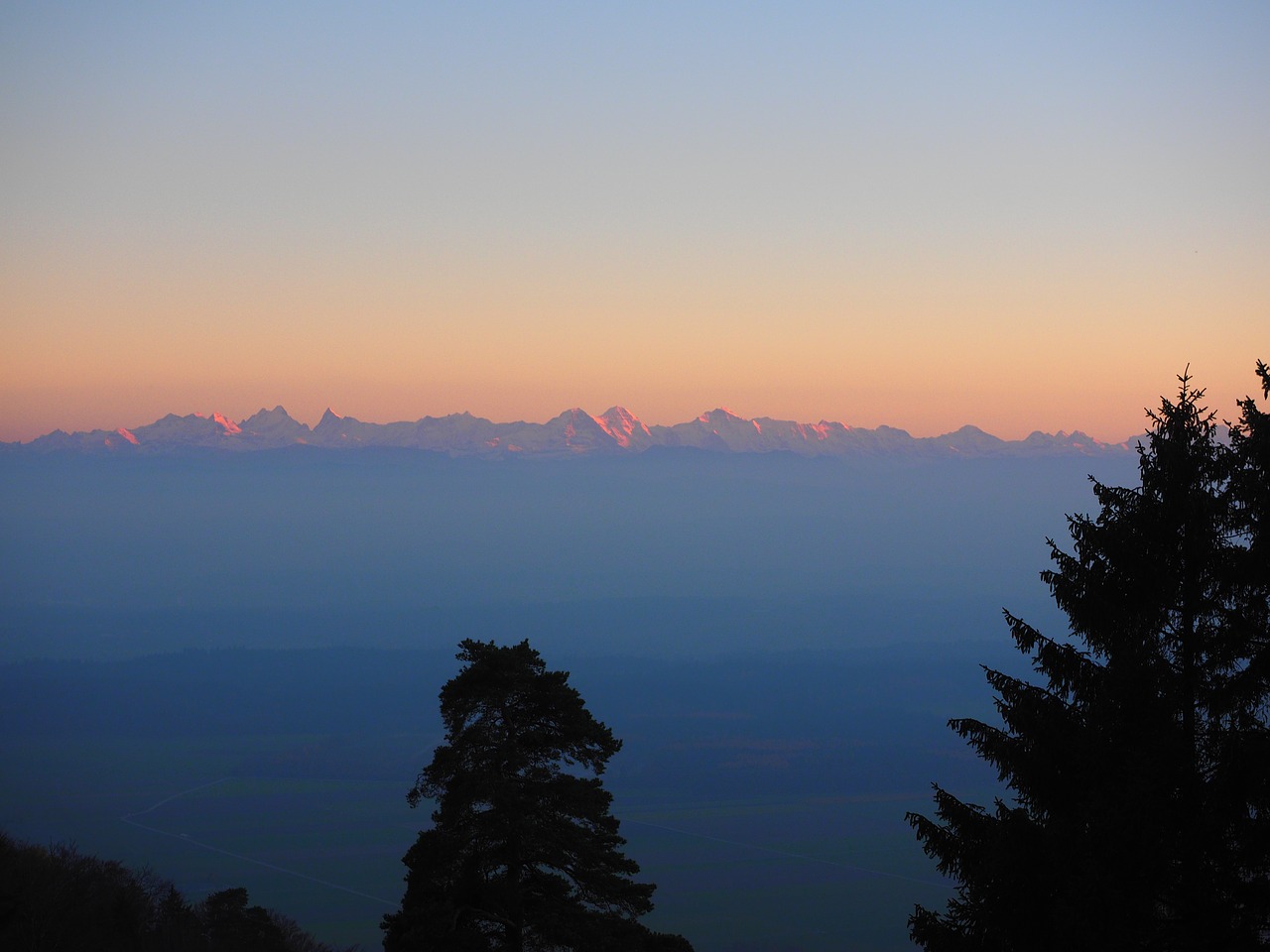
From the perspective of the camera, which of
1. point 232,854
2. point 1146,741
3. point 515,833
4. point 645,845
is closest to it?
point 1146,741

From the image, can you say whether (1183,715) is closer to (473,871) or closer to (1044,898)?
(1044,898)

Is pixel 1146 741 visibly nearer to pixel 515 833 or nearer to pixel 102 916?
pixel 515 833

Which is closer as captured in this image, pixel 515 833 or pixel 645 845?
pixel 515 833

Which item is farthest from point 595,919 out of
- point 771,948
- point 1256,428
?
point 771,948

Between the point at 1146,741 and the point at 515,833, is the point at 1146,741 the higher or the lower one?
the higher one

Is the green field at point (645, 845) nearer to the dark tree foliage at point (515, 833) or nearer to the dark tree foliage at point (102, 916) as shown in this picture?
the dark tree foliage at point (102, 916)

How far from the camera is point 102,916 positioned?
24.9 metres

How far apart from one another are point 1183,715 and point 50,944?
2058 cm

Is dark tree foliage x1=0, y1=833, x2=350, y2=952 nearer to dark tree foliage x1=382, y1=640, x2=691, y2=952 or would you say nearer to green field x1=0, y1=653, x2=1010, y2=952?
dark tree foliage x1=382, y1=640, x2=691, y2=952

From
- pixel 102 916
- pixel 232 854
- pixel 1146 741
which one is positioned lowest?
pixel 232 854

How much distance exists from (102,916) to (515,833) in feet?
44.8

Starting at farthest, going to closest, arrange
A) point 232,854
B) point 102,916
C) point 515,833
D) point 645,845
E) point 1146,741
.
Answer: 1. point 645,845
2. point 232,854
3. point 102,916
4. point 515,833
5. point 1146,741

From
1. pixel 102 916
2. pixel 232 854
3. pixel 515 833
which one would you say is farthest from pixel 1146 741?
pixel 232 854

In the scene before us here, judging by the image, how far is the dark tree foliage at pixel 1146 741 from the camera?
1082 centimetres
